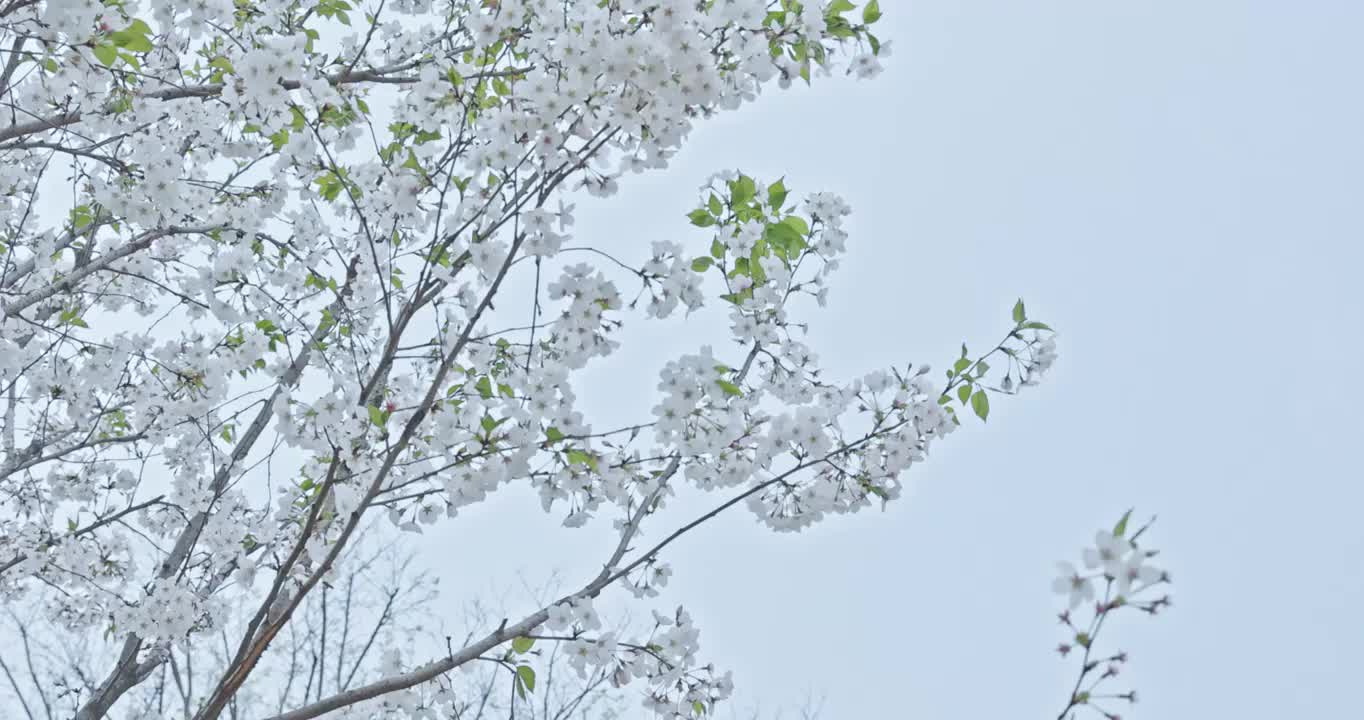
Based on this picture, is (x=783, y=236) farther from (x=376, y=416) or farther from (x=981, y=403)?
(x=376, y=416)

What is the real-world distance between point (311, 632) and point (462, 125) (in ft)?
29.1

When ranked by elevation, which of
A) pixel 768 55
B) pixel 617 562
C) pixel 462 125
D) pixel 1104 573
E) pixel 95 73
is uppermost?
pixel 95 73

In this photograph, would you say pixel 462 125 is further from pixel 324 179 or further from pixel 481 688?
pixel 481 688

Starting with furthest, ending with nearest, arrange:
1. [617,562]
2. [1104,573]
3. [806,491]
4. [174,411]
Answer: [174,411] < [806,491] < [617,562] < [1104,573]

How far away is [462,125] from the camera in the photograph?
111 inches

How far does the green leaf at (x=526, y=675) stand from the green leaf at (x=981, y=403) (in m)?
1.55

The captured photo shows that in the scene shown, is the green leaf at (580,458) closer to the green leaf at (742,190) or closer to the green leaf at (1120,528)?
the green leaf at (742,190)

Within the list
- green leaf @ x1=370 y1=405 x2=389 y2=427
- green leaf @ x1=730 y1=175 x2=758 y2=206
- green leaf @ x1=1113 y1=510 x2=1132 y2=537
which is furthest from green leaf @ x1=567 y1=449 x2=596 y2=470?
green leaf @ x1=1113 y1=510 x2=1132 y2=537

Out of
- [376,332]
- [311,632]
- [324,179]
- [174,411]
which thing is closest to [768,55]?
[324,179]

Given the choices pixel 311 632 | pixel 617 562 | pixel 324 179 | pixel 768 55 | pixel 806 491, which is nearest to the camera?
pixel 768 55

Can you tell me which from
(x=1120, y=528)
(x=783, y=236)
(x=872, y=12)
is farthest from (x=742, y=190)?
(x=1120, y=528)

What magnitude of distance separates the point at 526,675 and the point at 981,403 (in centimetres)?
158

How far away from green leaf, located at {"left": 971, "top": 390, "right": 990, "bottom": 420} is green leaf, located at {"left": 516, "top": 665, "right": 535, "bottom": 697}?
1551 mm

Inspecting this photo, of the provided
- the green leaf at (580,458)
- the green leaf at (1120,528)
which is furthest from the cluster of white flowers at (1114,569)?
the green leaf at (580,458)
